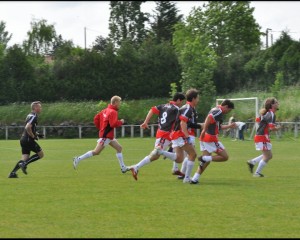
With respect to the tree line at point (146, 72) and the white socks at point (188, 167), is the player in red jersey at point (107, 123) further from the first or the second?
the tree line at point (146, 72)

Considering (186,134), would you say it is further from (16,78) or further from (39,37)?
(39,37)

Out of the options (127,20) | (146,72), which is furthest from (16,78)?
(127,20)

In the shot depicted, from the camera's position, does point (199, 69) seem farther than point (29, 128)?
Yes

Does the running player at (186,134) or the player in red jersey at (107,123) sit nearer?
the running player at (186,134)

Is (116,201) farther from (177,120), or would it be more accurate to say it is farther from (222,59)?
(222,59)

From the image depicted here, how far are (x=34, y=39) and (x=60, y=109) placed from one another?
51.8 m

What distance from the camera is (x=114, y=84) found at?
7162 cm

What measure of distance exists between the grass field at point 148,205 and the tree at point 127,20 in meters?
87.1

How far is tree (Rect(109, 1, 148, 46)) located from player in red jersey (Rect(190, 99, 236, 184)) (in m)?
89.9

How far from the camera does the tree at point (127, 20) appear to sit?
107m

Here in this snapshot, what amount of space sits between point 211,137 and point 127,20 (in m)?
92.2

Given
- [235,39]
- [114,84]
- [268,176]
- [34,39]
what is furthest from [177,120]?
[34,39]

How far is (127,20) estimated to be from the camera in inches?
4242

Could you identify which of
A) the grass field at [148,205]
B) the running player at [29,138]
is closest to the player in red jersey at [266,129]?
the grass field at [148,205]
